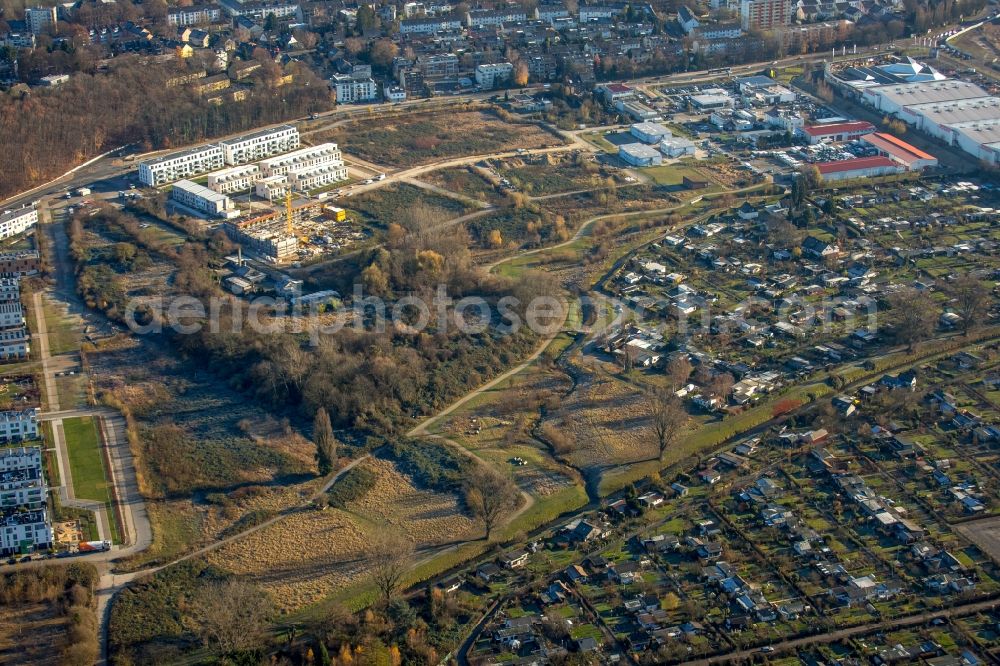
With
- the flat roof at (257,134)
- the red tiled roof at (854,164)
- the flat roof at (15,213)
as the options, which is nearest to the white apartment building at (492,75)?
the flat roof at (257,134)

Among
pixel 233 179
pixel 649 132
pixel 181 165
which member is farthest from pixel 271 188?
pixel 649 132

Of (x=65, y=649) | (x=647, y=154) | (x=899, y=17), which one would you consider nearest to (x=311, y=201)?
(x=647, y=154)

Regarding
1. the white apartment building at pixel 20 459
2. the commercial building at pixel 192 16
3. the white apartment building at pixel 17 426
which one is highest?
the commercial building at pixel 192 16

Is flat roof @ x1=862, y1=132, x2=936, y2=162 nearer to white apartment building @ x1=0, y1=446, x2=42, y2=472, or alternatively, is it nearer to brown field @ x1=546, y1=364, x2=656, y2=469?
brown field @ x1=546, y1=364, x2=656, y2=469

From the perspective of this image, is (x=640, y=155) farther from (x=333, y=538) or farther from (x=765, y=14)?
(x=333, y=538)

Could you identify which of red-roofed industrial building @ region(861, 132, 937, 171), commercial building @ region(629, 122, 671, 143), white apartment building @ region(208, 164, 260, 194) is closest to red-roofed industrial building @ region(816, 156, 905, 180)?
red-roofed industrial building @ region(861, 132, 937, 171)

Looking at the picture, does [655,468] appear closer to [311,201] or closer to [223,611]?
[223,611]

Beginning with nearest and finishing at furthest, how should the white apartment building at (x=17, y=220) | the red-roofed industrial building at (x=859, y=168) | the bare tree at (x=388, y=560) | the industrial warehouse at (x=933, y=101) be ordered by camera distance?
the bare tree at (x=388, y=560) → the white apartment building at (x=17, y=220) → the red-roofed industrial building at (x=859, y=168) → the industrial warehouse at (x=933, y=101)

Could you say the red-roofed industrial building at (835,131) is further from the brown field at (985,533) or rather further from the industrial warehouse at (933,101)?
the brown field at (985,533)
